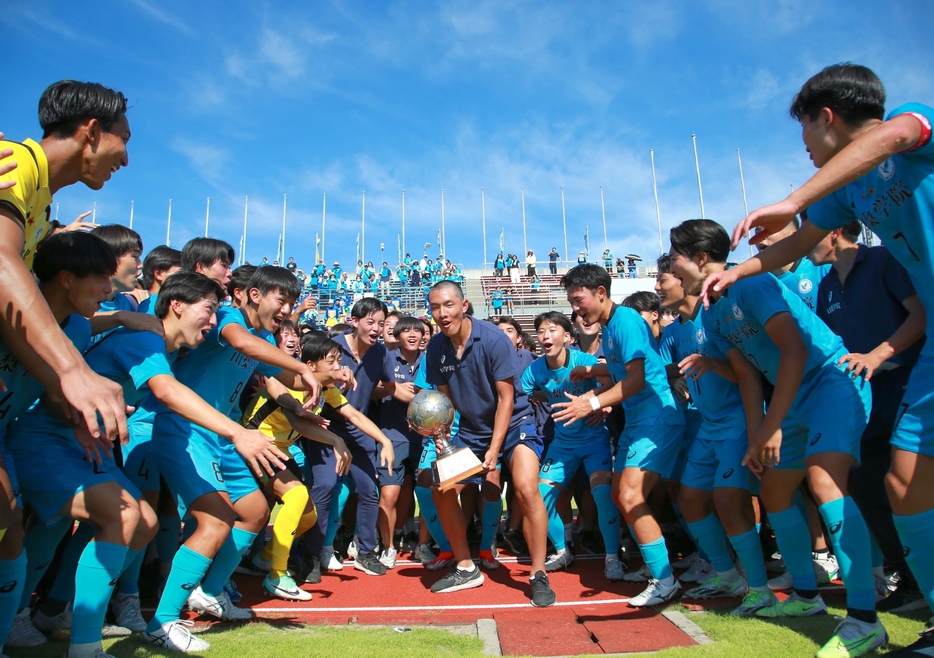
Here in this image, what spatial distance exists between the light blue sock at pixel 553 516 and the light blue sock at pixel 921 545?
3019 mm

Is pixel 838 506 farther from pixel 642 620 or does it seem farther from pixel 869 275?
pixel 869 275

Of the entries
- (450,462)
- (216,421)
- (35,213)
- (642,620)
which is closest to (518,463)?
(450,462)

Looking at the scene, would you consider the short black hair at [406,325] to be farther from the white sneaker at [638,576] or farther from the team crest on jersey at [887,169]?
the team crest on jersey at [887,169]

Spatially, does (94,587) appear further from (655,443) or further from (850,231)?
(850,231)

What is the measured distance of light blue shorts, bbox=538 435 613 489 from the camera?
18.2 ft

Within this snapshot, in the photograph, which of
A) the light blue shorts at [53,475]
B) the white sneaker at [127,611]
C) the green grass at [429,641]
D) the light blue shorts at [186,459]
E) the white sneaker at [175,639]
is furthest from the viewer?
the white sneaker at [127,611]

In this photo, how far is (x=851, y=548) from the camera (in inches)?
120

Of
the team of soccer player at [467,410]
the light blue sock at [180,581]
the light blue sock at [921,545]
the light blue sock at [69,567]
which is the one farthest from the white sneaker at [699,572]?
the light blue sock at [69,567]

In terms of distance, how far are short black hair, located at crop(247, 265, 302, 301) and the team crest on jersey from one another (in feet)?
12.9

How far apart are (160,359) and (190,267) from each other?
1.87m

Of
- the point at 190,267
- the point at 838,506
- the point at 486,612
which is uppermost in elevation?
the point at 190,267

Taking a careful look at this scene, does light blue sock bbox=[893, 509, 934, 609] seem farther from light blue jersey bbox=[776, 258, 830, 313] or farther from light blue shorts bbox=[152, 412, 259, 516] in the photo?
light blue shorts bbox=[152, 412, 259, 516]

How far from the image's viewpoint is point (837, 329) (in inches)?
171

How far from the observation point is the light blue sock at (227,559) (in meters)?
3.98
